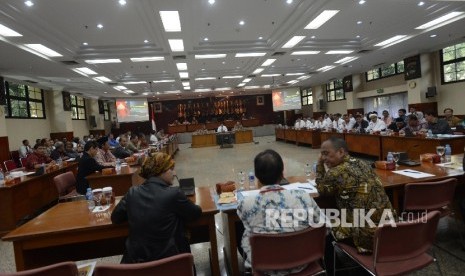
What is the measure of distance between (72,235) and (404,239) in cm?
215

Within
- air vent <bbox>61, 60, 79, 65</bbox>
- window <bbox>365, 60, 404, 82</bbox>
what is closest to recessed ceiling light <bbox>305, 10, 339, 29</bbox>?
air vent <bbox>61, 60, 79, 65</bbox>

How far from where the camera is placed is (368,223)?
1.91 meters

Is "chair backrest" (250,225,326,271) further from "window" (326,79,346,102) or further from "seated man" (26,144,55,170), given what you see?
"window" (326,79,346,102)

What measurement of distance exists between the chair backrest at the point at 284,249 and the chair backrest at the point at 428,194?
1.11 metres

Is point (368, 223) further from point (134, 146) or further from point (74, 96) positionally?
point (74, 96)

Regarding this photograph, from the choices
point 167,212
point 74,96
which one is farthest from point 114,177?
point 74,96

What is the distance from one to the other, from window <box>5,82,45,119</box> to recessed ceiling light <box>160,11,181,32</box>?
7.32 meters

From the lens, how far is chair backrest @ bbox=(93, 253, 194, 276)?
1311 millimetres

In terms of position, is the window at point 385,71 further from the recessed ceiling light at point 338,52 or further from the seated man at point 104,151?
the seated man at point 104,151

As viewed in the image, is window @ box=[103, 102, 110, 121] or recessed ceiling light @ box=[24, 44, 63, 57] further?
window @ box=[103, 102, 110, 121]

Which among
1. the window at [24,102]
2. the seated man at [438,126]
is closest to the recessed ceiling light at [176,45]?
the seated man at [438,126]

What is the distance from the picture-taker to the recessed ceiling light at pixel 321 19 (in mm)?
5898

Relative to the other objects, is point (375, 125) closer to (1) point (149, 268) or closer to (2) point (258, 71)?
(2) point (258, 71)

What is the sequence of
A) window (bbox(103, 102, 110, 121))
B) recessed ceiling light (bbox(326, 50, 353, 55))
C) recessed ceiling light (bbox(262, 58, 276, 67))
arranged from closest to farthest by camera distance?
recessed ceiling light (bbox(326, 50, 353, 55)) < recessed ceiling light (bbox(262, 58, 276, 67)) < window (bbox(103, 102, 110, 121))
